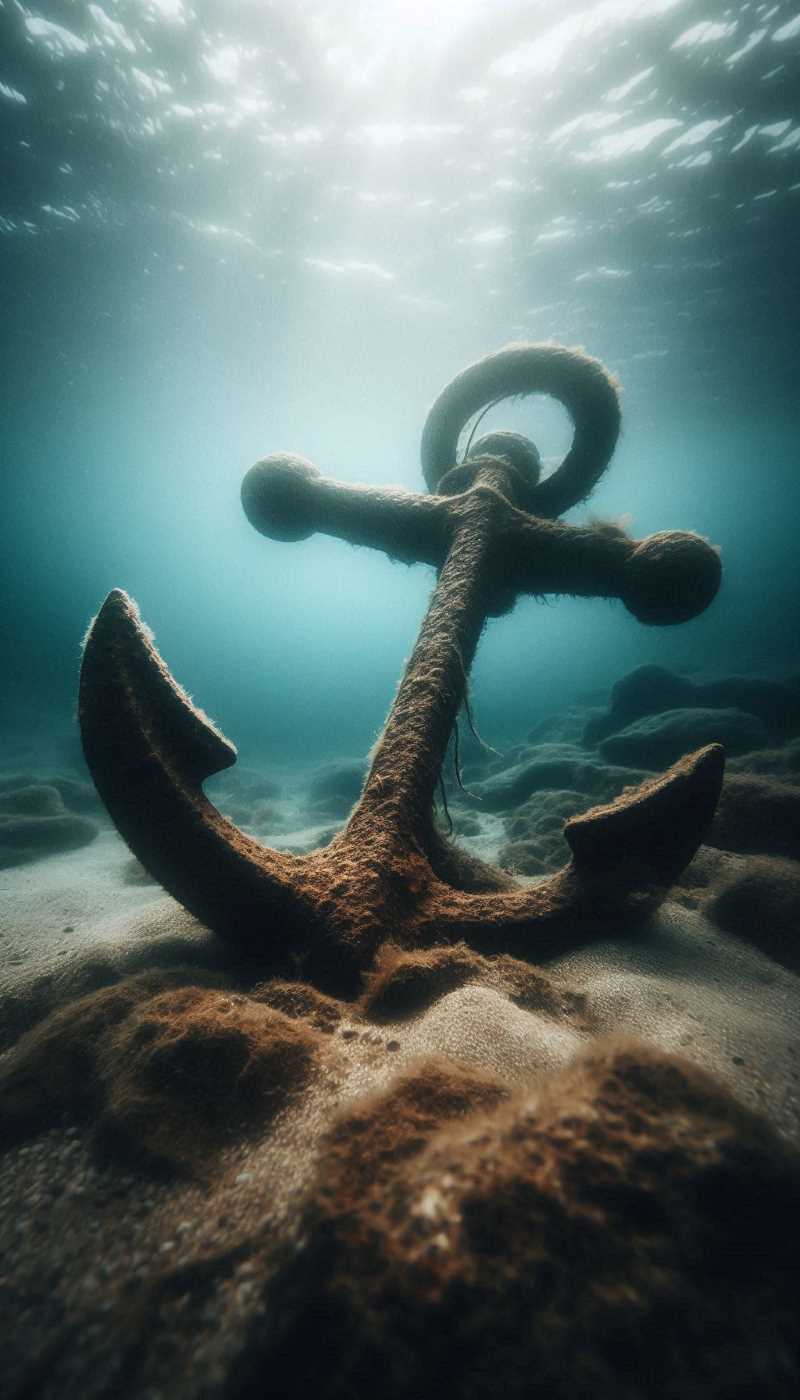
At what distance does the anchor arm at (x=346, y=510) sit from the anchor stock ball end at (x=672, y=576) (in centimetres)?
135

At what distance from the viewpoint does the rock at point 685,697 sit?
475 inches

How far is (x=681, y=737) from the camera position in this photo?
9906mm

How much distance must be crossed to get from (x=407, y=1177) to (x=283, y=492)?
410 cm

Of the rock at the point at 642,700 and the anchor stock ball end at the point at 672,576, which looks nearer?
the anchor stock ball end at the point at 672,576

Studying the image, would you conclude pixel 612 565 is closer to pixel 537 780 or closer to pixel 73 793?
pixel 537 780

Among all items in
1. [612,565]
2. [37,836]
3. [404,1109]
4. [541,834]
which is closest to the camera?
[404,1109]

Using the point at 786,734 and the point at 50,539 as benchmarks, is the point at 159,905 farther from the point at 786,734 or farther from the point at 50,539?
the point at 50,539

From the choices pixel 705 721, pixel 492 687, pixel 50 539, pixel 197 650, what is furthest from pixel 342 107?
pixel 197 650

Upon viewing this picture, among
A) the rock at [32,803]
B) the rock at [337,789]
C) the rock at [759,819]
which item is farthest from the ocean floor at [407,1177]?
the rock at [337,789]

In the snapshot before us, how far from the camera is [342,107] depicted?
12.8m

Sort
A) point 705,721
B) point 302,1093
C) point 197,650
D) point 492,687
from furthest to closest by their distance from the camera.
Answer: point 197,650 < point 492,687 < point 705,721 < point 302,1093

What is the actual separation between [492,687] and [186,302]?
3829 inches

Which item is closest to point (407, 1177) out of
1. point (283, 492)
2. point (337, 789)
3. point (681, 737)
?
point (283, 492)

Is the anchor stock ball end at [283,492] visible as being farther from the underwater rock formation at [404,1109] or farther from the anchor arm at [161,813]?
the anchor arm at [161,813]
